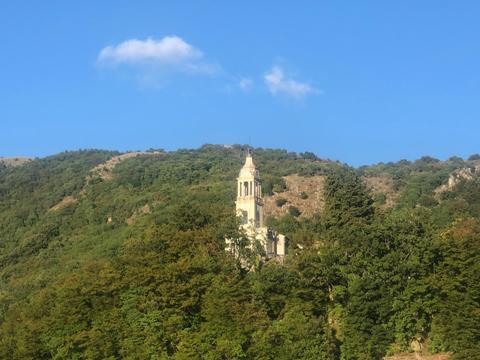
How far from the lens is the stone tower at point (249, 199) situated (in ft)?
182

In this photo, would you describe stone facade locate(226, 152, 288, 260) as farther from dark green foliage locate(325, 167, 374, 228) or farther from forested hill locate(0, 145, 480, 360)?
dark green foliage locate(325, 167, 374, 228)

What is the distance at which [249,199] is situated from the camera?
183 feet

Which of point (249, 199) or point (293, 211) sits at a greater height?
point (293, 211)

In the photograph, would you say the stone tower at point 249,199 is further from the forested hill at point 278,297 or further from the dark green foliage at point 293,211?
the dark green foliage at point 293,211

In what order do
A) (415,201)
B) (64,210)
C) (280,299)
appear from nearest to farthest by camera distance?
(280,299) → (415,201) → (64,210)

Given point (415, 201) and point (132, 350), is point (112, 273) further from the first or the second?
point (415, 201)

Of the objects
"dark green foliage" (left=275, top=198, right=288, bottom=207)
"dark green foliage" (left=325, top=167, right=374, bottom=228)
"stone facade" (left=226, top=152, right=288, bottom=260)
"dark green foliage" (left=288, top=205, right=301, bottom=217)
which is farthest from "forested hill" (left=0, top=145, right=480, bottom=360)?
"dark green foliage" (left=275, top=198, right=288, bottom=207)

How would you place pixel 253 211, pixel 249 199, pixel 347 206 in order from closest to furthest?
pixel 347 206 < pixel 253 211 < pixel 249 199

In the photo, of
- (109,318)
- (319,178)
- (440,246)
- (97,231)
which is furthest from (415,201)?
(109,318)

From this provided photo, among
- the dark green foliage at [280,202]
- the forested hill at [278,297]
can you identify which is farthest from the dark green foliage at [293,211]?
the forested hill at [278,297]

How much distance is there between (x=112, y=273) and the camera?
47375 millimetres

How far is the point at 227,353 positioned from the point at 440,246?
45.1 feet

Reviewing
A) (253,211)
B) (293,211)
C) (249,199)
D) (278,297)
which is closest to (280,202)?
(293,211)

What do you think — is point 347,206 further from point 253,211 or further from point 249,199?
point 249,199
